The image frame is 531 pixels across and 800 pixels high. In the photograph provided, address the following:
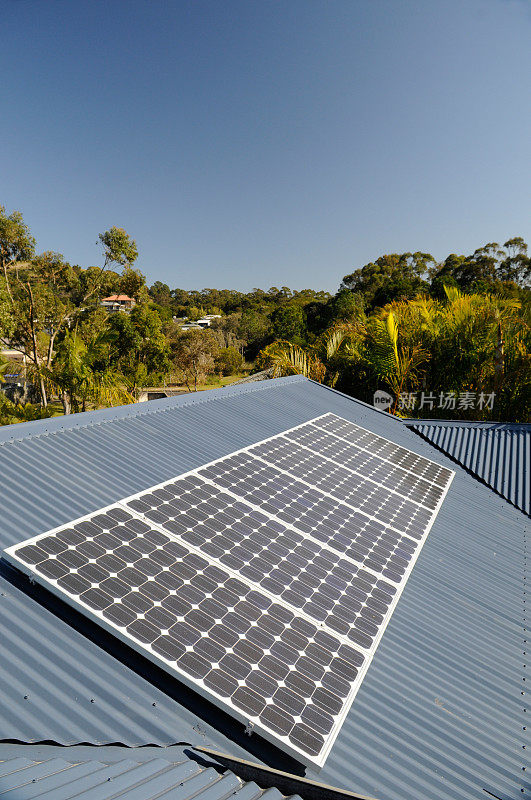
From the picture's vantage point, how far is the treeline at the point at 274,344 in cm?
1677

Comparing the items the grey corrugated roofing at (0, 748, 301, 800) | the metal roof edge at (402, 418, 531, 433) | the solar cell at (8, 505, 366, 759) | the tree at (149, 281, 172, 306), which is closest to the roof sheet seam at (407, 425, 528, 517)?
the metal roof edge at (402, 418, 531, 433)

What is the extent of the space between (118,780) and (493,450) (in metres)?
10.2

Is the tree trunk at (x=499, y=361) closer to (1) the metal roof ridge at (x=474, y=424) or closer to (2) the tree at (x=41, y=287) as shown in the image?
(1) the metal roof ridge at (x=474, y=424)

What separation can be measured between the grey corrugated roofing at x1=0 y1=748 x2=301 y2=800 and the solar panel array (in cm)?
41

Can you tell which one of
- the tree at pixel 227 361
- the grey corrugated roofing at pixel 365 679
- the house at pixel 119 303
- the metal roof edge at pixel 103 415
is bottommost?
the tree at pixel 227 361

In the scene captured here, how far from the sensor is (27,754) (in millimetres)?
2633

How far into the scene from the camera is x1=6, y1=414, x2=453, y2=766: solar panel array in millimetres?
3426

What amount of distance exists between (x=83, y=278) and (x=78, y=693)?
34.5 m

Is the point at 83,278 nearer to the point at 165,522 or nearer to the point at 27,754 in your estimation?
the point at 165,522

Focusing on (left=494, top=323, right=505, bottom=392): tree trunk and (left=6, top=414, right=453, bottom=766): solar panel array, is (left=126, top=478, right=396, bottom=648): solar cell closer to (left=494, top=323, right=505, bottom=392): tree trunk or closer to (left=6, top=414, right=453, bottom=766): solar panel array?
(left=6, top=414, right=453, bottom=766): solar panel array

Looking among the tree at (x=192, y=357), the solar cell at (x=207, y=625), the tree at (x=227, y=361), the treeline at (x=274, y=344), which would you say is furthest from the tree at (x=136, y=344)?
the solar cell at (x=207, y=625)

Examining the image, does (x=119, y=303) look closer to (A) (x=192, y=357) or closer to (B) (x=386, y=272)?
(A) (x=192, y=357)

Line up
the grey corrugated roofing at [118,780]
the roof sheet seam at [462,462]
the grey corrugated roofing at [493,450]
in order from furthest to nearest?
the grey corrugated roofing at [493,450]
the roof sheet seam at [462,462]
the grey corrugated roofing at [118,780]

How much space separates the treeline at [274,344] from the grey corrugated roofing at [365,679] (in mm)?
8167
